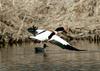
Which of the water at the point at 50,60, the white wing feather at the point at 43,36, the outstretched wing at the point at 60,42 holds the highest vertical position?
the white wing feather at the point at 43,36

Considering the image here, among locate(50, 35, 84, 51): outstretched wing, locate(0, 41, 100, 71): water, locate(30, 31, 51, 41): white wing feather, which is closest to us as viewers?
locate(0, 41, 100, 71): water

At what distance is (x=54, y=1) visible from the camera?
23953 mm

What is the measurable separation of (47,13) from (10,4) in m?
2.07

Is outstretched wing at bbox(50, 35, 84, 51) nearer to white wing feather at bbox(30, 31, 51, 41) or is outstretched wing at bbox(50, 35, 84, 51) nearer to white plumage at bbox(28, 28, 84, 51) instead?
white plumage at bbox(28, 28, 84, 51)

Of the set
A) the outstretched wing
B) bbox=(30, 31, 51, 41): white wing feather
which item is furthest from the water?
bbox=(30, 31, 51, 41): white wing feather

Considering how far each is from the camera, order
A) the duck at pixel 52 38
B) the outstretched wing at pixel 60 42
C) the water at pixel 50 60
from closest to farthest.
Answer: the water at pixel 50 60, the outstretched wing at pixel 60 42, the duck at pixel 52 38

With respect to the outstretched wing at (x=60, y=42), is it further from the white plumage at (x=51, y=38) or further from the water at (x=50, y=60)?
the water at (x=50, y=60)

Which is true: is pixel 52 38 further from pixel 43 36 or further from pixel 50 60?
pixel 50 60

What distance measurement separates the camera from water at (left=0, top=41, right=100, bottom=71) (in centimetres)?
1348

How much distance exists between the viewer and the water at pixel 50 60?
13484 millimetres

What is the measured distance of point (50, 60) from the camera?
1513cm

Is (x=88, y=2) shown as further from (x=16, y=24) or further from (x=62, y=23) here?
(x=16, y=24)

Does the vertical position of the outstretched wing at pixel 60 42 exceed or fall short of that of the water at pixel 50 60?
it exceeds it

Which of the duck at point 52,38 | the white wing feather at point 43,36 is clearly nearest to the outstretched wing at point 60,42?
the duck at point 52,38
